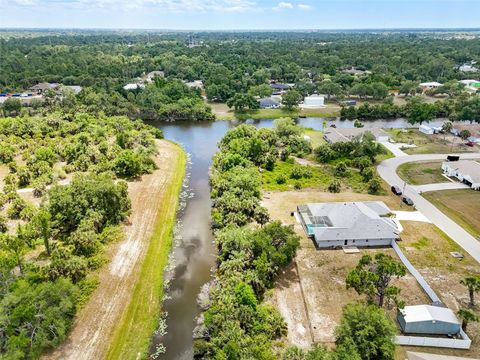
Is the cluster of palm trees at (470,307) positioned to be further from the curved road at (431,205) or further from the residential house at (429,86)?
the residential house at (429,86)

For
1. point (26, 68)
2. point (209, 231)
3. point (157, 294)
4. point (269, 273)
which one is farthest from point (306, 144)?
point (26, 68)

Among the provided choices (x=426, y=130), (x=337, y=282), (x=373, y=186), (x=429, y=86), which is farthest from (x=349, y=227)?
(x=429, y=86)

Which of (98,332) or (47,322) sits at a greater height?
(47,322)

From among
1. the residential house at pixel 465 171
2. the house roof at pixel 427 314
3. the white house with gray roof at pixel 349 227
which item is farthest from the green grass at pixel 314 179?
the house roof at pixel 427 314

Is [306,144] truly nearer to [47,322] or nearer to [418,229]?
[418,229]

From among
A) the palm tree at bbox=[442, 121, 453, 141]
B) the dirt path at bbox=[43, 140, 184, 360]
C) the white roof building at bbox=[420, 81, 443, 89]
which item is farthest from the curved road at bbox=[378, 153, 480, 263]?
A: the white roof building at bbox=[420, 81, 443, 89]

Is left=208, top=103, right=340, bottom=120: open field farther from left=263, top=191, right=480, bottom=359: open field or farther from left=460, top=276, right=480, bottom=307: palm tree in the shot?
left=460, top=276, right=480, bottom=307: palm tree

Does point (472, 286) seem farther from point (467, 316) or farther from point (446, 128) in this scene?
point (446, 128)
